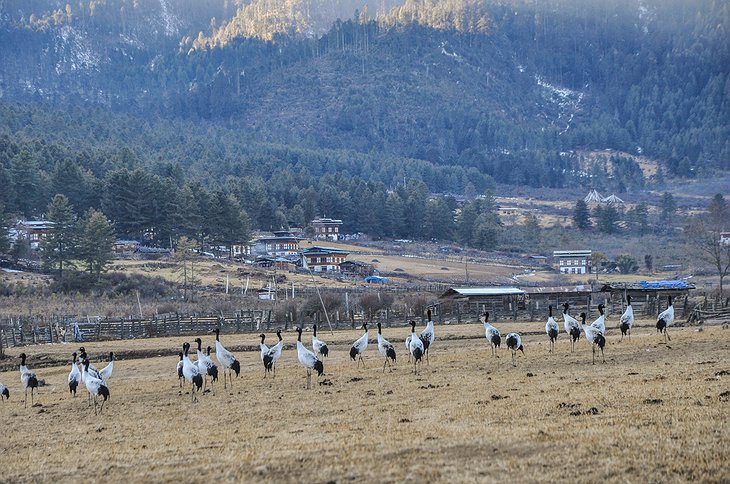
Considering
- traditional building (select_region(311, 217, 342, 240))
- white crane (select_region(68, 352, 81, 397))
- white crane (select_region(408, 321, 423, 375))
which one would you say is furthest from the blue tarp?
traditional building (select_region(311, 217, 342, 240))

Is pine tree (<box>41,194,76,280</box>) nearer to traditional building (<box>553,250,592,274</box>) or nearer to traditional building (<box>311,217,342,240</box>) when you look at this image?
traditional building (<box>311,217,342,240</box>)

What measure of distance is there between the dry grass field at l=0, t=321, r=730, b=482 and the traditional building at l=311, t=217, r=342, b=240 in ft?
386

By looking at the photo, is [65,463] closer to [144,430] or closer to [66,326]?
[144,430]

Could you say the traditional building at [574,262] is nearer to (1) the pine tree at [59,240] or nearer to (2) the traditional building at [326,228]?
(2) the traditional building at [326,228]

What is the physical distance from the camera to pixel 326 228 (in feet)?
492

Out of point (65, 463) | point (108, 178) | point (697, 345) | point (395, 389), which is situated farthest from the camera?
point (108, 178)

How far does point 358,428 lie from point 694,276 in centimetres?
10368

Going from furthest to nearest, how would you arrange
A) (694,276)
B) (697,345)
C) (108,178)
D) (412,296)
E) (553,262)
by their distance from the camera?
(553,262) → (108,178) → (694,276) → (412,296) → (697,345)

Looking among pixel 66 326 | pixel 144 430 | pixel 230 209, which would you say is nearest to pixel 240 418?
pixel 144 430

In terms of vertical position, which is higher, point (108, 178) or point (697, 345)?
point (108, 178)

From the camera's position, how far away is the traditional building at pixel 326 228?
487 feet

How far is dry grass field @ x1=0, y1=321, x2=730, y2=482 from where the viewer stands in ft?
46.4

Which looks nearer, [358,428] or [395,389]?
[358,428]

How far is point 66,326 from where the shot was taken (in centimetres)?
5803
